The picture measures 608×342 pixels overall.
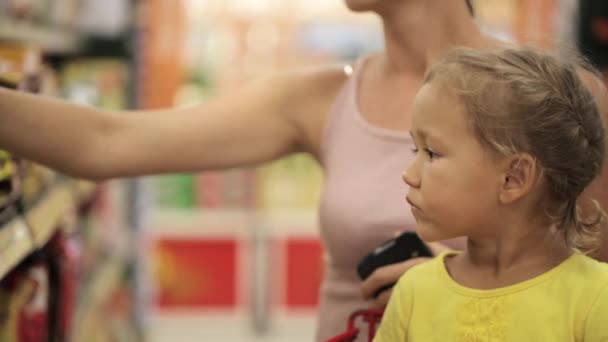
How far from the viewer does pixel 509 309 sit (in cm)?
122

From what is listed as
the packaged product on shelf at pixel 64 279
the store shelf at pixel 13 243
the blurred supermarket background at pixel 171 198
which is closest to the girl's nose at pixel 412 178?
the blurred supermarket background at pixel 171 198

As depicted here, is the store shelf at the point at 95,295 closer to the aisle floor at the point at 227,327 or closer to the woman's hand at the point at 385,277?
the woman's hand at the point at 385,277

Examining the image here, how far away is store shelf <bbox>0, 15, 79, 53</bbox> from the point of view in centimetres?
248

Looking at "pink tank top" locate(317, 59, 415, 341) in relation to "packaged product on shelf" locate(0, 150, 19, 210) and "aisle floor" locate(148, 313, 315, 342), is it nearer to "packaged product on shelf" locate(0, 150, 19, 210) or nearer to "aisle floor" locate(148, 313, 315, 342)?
"packaged product on shelf" locate(0, 150, 19, 210)

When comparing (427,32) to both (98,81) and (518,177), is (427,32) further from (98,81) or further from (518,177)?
(98,81)

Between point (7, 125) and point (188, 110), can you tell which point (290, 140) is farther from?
point (7, 125)

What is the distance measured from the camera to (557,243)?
1271mm

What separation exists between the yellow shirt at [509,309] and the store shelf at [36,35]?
1.46 meters

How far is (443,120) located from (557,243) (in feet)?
0.69

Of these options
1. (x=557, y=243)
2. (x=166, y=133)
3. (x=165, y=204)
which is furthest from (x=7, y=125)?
(x=165, y=204)

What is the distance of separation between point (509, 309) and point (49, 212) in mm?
1131

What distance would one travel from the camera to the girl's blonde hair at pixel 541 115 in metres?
1.19

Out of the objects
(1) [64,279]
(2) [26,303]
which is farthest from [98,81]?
(2) [26,303]

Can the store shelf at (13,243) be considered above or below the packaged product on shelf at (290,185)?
above
